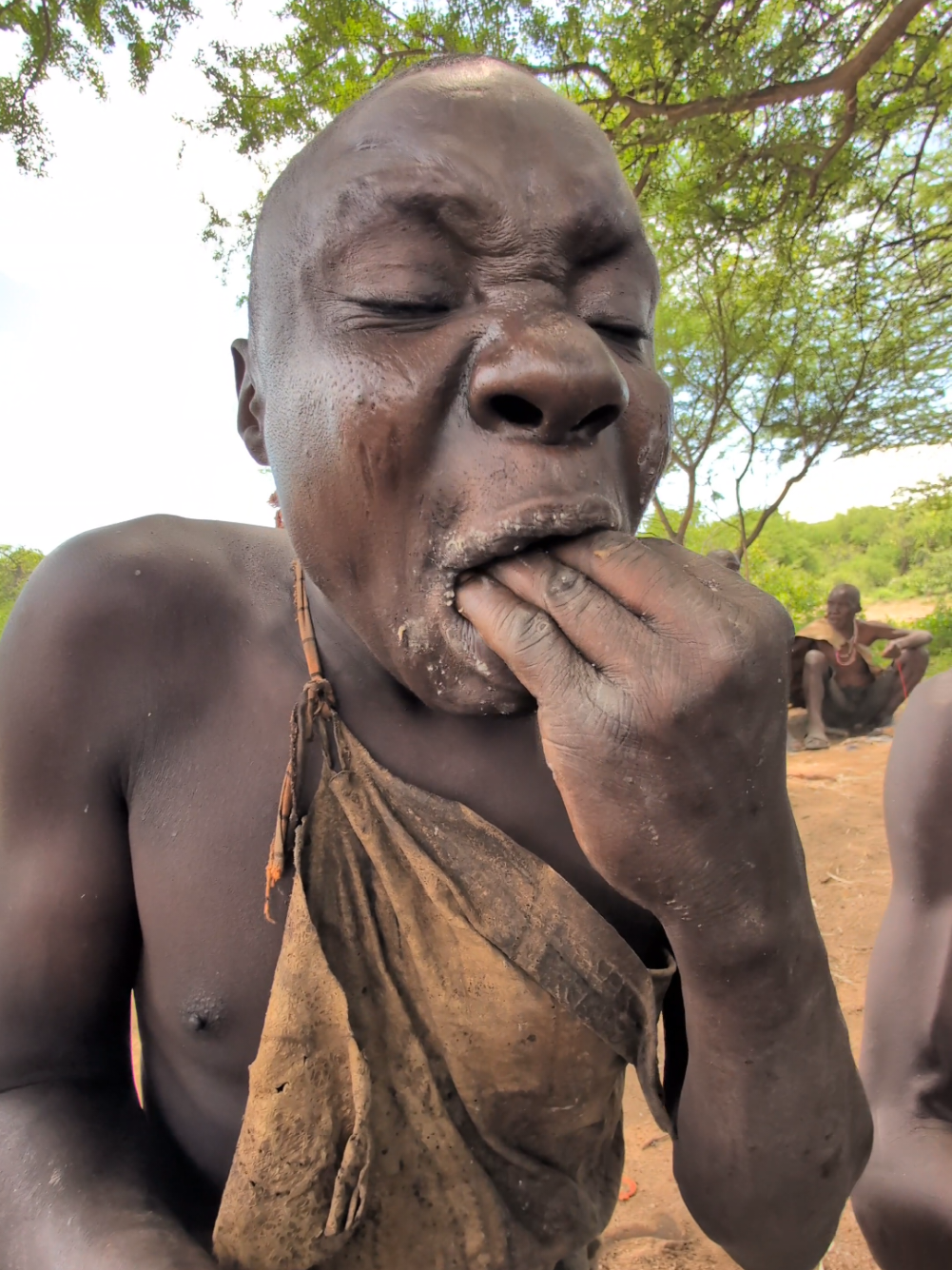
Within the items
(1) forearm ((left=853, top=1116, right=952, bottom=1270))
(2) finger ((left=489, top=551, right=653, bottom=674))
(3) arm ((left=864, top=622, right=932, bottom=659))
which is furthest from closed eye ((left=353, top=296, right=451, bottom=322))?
A: (3) arm ((left=864, top=622, right=932, bottom=659))

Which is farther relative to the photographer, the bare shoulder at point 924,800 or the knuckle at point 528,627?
the bare shoulder at point 924,800

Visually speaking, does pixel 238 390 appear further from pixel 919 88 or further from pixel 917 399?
pixel 917 399

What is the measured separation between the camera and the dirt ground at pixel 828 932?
252 centimetres

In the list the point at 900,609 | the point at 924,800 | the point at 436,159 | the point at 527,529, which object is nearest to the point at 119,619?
the point at 527,529

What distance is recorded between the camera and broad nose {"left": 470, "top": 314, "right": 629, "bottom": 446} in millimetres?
918

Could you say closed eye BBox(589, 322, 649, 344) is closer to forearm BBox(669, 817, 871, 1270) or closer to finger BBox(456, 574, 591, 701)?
finger BBox(456, 574, 591, 701)

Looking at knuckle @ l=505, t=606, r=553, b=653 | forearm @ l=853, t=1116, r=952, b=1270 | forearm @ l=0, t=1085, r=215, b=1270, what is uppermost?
knuckle @ l=505, t=606, r=553, b=653

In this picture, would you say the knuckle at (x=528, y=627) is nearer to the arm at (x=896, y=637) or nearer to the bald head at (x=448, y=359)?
the bald head at (x=448, y=359)

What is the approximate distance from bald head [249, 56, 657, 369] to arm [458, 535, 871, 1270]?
1.60 feet

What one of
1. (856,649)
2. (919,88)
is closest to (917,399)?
(856,649)

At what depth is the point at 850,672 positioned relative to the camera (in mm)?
9297

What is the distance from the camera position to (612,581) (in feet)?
2.80

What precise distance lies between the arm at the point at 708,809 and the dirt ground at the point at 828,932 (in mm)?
1899

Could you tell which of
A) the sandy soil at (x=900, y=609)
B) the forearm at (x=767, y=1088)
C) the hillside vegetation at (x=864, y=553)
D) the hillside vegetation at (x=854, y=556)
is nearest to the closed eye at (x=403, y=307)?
the forearm at (x=767, y=1088)
